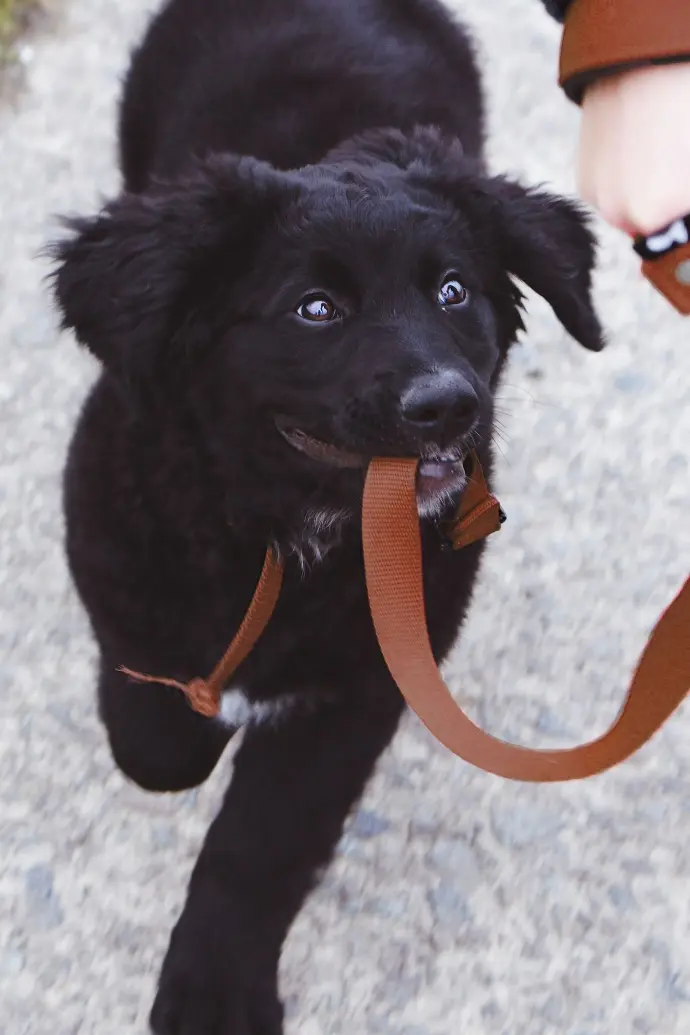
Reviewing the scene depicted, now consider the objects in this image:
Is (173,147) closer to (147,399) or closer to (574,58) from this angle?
(147,399)

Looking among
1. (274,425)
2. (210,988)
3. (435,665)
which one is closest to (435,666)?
(435,665)

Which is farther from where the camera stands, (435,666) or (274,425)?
(274,425)

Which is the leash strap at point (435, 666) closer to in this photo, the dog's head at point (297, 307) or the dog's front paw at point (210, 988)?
the dog's head at point (297, 307)

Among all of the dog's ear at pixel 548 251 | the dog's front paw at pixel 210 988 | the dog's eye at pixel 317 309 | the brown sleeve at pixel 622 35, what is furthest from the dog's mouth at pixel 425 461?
the dog's front paw at pixel 210 988

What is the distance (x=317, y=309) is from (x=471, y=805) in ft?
3.95

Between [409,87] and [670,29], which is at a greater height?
[670,29]

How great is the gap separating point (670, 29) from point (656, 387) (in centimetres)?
216

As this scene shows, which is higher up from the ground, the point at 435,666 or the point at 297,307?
the point at 297,307

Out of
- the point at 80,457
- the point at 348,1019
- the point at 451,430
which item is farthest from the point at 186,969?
the point at 451,430

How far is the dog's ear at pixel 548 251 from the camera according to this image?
5.68 feet

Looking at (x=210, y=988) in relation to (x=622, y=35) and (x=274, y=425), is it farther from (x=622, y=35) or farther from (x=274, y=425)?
(x=622, y=35)

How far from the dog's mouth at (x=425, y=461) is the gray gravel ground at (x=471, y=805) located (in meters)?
0.87

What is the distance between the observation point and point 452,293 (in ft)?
5.43

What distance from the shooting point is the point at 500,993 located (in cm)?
209
